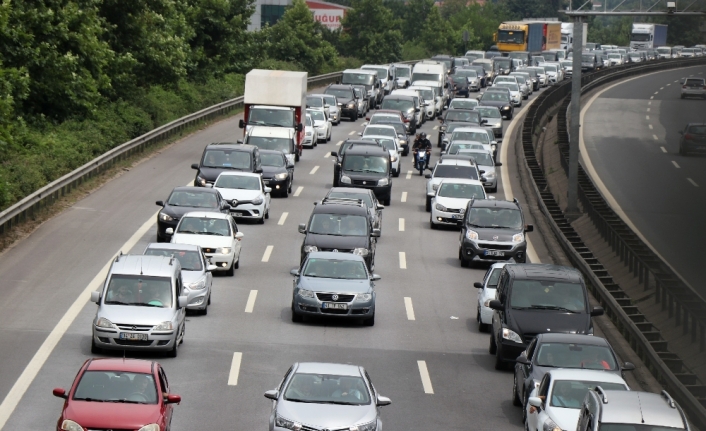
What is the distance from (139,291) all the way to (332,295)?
13.8ft

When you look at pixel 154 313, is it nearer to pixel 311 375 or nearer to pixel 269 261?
pixel 311 375

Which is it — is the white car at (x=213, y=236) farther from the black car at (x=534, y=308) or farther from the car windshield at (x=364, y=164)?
the car windshield at (x=364, y=164)

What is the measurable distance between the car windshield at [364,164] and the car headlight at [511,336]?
19.4m

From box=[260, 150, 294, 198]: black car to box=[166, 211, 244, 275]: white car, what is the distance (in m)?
10.7

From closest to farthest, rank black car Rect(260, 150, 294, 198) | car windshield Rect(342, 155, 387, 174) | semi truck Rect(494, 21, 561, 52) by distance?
black car Rect(260, 150, 294, 198) < car windshield Rect(342, 155, 387, 174) < semi truck Rect(494, 21, 561, 52)

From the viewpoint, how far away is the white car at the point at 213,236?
1145 inches

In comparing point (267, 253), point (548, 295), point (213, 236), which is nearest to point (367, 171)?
point (267, 253)

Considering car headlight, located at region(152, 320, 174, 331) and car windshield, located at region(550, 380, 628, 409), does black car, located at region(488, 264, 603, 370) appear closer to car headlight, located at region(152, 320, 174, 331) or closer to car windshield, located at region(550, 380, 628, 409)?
car windshield, located at region(550, 380, 628, 409)

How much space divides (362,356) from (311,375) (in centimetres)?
607

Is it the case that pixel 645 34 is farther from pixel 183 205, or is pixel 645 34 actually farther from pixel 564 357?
pixel 564 357

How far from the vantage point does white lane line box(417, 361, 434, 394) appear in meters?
20.7

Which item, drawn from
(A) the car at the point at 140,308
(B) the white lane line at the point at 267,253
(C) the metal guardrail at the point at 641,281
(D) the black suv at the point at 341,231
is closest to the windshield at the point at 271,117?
(C) the metal guardrail at the point at 641,281

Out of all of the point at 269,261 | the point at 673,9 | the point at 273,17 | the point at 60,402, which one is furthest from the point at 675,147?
the point at 273,17

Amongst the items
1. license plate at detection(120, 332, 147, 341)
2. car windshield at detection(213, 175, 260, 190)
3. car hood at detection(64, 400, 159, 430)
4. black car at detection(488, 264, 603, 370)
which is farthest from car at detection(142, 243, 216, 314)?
car windshield at detection(213, 175, 260, 190)
